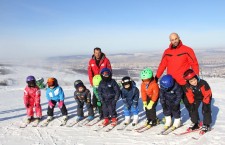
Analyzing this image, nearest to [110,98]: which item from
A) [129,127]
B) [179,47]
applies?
[129,127]

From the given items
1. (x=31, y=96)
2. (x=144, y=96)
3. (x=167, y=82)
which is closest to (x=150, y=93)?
(x=144, y=96)

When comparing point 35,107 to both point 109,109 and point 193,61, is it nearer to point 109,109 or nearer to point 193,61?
point 109,109

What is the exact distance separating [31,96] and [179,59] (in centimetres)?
506

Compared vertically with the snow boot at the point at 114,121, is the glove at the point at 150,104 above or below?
above

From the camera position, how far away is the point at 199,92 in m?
6.17

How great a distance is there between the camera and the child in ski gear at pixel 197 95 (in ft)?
19.7

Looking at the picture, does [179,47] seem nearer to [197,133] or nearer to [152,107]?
[152,107]

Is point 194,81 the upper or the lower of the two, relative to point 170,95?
upper

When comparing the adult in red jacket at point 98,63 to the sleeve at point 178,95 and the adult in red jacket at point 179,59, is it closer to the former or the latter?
the adult in red jacket at point 179,59

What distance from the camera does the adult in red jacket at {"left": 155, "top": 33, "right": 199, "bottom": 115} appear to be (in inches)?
254

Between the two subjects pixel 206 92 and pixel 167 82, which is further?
pixel 167 82

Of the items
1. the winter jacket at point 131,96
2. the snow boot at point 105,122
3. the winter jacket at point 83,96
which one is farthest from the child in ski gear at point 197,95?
the winter jacket at point 83,96

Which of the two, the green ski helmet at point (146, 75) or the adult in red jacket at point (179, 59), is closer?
the adult in red jacket at point (179, 59)

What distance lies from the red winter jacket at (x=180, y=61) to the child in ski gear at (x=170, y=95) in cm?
25
